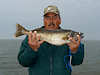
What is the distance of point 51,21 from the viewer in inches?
204

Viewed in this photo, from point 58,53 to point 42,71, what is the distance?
0.75 m

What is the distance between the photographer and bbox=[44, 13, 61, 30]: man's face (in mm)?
5180

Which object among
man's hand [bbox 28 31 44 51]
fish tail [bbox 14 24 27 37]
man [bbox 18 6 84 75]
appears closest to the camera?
man's hand [bbox 28 31 44 51]

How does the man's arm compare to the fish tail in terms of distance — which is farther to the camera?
the fish tail

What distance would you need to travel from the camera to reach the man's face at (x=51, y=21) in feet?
17.0

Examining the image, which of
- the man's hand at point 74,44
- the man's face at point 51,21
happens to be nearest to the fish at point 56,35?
the man's hand at point 74,44

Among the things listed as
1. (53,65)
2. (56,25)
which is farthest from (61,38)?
(53,65)

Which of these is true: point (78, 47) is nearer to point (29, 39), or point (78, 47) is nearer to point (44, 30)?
point (44, 30)

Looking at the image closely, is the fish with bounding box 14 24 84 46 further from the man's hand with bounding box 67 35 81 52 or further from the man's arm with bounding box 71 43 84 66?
the man's arm with bounding box 71 43 84 66

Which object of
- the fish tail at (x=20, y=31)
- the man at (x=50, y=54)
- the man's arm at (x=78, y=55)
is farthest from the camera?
the fish tail at (x=20, y=31)

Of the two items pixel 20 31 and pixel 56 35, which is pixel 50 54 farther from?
pixel 20 31

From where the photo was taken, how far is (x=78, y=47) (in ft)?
16.6

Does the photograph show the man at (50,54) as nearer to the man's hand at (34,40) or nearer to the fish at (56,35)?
the man's hand at (34,40)

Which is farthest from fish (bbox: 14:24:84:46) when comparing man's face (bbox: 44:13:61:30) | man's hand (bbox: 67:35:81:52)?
man's face (bbox: 44:13:61:30)
